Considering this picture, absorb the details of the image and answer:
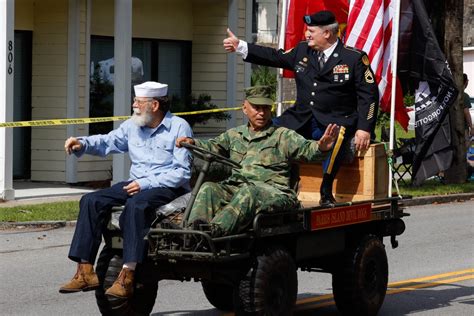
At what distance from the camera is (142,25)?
22.3 metres

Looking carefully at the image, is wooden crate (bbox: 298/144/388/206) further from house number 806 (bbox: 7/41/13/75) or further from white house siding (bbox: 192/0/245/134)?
white house siding (bbox: 192/0/245/134)

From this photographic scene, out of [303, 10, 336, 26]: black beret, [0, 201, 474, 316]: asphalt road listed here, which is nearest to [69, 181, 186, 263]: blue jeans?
[0, 201, 474, 316]: asphalt road

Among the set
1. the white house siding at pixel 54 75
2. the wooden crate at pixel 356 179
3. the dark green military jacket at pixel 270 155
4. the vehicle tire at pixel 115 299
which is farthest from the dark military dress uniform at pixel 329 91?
the white house siding at pixel 54 75

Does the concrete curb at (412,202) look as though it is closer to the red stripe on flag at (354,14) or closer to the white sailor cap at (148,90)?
the red stripe on flag at (354,14)

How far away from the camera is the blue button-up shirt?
8961 mm

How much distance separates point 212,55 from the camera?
23609mm

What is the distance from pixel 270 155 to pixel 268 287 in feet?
3.87

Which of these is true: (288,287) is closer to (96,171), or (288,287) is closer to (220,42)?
(96,171)

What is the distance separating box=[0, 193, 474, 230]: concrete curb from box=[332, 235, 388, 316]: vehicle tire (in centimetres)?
698

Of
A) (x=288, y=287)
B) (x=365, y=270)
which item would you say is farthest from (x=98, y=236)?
(x=365, y=270)

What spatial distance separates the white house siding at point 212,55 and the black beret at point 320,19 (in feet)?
44.0

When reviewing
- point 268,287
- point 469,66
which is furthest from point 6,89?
point 469,66

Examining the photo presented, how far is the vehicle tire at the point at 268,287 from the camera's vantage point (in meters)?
8.27

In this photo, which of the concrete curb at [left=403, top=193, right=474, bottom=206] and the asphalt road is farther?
the concrete curb at [left=403, top=193, right=474, bottom=206]
